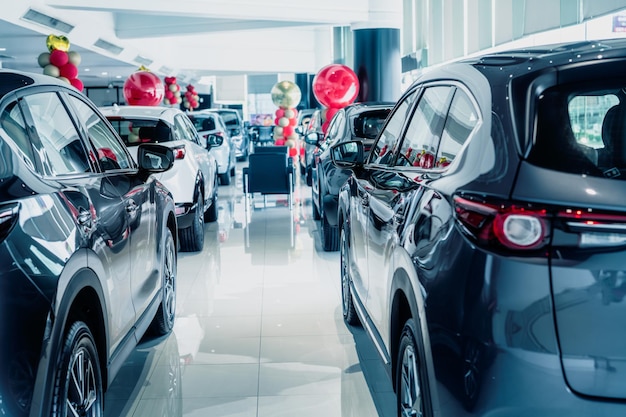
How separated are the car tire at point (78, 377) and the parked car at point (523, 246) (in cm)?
103

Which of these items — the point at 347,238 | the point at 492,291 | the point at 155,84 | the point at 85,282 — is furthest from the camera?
the point at 155,84

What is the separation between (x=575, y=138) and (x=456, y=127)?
59 cm

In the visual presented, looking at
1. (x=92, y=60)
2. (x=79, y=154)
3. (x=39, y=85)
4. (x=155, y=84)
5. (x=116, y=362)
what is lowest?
(x=116, y=362)

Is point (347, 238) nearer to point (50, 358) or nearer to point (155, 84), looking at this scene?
point (50, 358)

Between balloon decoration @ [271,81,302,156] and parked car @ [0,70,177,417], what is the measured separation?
1402 cm

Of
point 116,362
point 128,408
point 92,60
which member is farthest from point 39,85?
point 92,60

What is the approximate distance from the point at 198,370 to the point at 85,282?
1775 mm

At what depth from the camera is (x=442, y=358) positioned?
2049 mm

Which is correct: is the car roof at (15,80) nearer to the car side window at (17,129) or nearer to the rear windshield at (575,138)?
the car side window at (17,129)

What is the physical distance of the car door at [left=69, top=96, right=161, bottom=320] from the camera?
3383mm

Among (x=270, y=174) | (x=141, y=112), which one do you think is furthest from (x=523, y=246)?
(x=270, y=174)

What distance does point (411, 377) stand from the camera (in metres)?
2.50

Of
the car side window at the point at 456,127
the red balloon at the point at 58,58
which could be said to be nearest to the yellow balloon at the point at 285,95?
the red balloon at the point at 58,58

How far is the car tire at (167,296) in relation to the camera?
4.50 m
